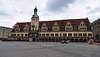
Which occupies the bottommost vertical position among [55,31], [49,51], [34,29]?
[49,51]

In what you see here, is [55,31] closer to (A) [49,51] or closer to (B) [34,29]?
(B) [34,29]

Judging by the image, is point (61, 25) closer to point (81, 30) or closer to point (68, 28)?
point (68, 28)

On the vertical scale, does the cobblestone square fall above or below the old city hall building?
below

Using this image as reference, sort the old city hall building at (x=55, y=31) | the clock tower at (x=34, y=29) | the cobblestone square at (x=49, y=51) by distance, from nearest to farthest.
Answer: the cobblestone square at (x=49, y=51) < the old city hall building at (x=55, y=31) < the clock tower at (x=34, y=29)

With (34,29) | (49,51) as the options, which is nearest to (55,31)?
(34,29)

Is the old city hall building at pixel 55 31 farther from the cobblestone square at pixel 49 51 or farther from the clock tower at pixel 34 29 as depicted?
the cobblestone square at pixel 49 51

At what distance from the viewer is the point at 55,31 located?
5472cm

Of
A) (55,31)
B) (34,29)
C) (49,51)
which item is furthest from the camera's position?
(34,29)

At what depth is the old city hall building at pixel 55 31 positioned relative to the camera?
50.1 metres

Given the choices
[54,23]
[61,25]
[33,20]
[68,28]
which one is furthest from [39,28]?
[68,28]

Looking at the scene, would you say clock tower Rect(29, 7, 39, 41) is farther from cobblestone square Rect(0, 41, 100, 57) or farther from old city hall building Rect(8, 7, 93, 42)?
cobblestone square Rect(0, 41, 100, 57)

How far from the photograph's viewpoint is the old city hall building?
50072 millimetres

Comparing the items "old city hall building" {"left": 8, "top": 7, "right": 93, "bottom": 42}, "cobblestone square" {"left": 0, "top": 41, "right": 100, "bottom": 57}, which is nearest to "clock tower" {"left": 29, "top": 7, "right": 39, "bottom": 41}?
"old city hall building" {"left": 8, "top": 7, "right": 93, "bottom": 42}

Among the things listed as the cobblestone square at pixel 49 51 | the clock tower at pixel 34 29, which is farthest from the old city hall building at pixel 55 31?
the cobblestone square at pixel 49 51
